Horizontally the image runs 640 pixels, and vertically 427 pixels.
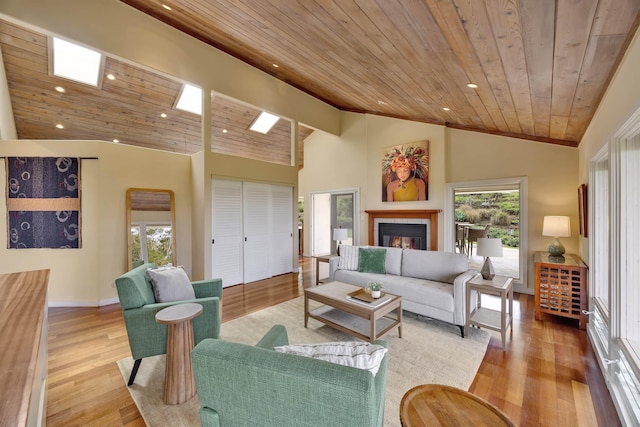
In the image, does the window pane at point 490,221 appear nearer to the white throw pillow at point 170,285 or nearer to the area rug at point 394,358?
the area rug at point 394,358

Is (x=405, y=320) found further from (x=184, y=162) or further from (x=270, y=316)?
(x=184, y=162)

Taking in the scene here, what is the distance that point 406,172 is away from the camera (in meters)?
5.61

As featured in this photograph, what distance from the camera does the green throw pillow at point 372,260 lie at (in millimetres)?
4000

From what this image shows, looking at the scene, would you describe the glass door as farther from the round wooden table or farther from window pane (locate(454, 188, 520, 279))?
the round wooden table

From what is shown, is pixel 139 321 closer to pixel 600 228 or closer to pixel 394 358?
pixel 394 358

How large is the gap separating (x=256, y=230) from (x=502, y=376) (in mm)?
4332

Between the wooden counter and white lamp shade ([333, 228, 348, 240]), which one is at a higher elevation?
white lamp shade ([333, 228, 348, 240])

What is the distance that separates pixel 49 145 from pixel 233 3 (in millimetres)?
3314

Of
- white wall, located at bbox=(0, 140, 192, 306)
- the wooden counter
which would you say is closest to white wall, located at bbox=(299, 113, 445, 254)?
white wall, located at bbox=(0, 140, 192, 306)

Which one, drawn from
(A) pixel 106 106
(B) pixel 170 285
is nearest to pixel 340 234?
(B) pixel 170 285

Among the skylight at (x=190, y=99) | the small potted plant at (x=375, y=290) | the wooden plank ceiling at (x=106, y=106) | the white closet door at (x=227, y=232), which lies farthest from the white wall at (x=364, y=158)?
the skylight at (x=190, y=99)

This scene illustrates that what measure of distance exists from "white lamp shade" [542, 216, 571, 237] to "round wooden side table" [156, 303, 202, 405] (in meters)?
4.52

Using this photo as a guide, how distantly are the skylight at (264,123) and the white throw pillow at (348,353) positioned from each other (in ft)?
18.7

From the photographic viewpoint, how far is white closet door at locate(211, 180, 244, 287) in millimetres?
4711
